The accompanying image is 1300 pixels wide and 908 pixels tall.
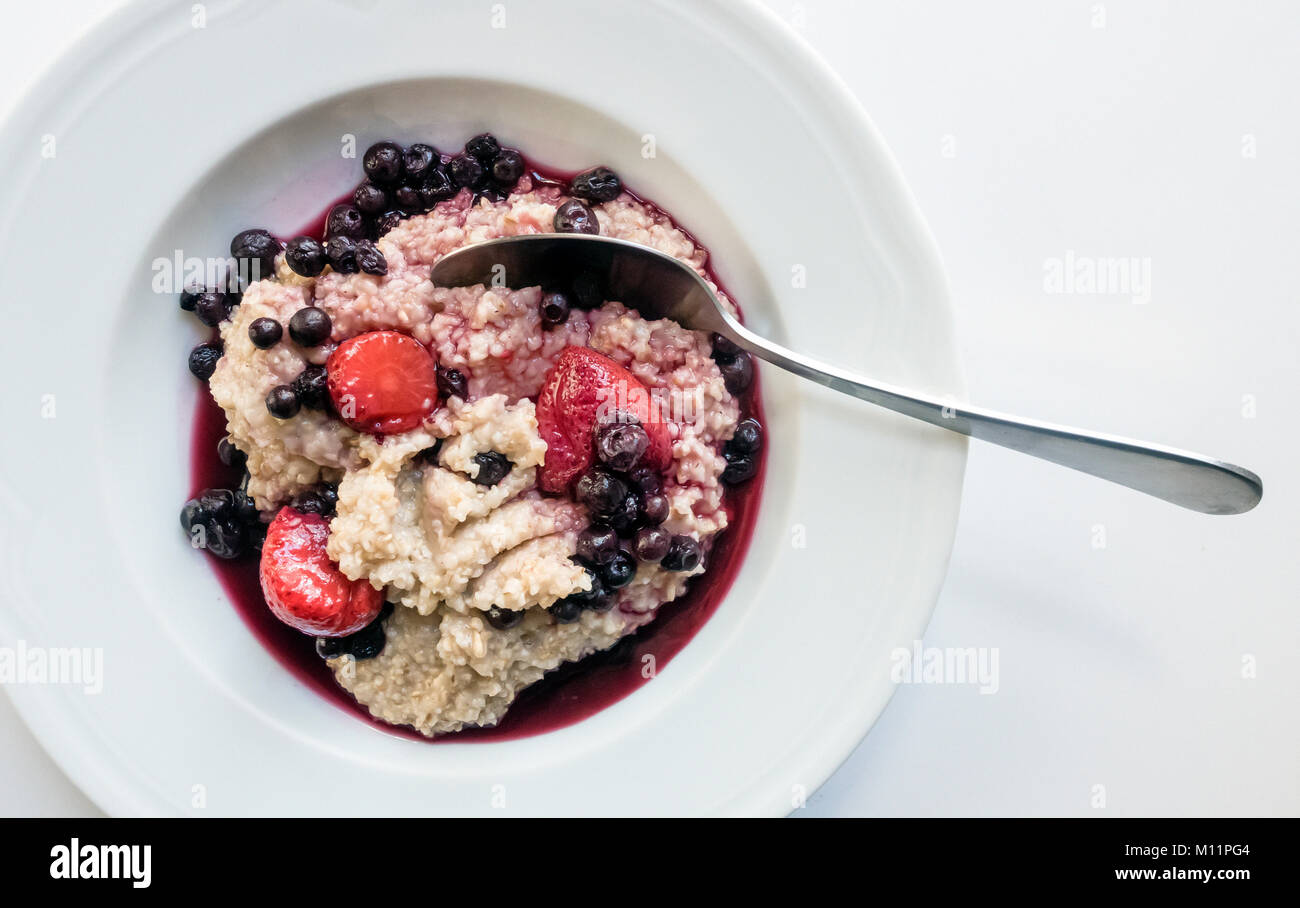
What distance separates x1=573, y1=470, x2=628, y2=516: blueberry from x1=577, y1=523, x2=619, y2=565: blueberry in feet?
0.24

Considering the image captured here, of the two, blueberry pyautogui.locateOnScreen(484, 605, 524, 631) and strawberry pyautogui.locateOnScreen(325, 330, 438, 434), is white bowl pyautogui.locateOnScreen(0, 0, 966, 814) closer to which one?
blueberry pyautogui.locateOnScreen(484, 605, 524, 631)

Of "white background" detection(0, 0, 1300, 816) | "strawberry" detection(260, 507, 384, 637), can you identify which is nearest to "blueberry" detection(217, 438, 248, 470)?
"strawberry" detection(260, 507, 384, 637)

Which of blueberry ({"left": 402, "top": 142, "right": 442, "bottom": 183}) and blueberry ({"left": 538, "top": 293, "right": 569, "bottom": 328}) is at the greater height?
blueberry ({"left": 402, "top": 142, "right": 442, "bottom": 183})

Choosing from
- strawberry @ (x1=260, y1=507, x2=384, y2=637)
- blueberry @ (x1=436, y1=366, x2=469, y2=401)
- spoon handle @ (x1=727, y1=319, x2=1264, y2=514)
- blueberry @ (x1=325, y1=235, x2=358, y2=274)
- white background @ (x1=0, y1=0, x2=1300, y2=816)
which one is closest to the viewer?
spoon handle @ (x1=727, y1=319, x2=1264, y2=514)

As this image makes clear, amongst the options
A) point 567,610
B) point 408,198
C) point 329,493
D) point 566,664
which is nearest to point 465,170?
point 408,198

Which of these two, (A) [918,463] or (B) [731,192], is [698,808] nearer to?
(A) [918,463]

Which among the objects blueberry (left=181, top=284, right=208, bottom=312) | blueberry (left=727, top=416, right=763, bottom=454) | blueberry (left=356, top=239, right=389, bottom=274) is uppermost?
blueberry (left=356, top=239, right=389, bottom=274)

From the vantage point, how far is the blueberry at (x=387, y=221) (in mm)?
3088

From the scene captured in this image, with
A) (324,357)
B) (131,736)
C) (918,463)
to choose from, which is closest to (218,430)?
(324,357)

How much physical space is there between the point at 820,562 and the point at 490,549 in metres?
1.11

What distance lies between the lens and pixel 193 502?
3.10m

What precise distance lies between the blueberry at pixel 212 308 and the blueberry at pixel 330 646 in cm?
120

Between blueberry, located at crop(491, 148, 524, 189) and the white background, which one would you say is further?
the white background

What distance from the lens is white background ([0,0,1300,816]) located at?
10.9 ft
